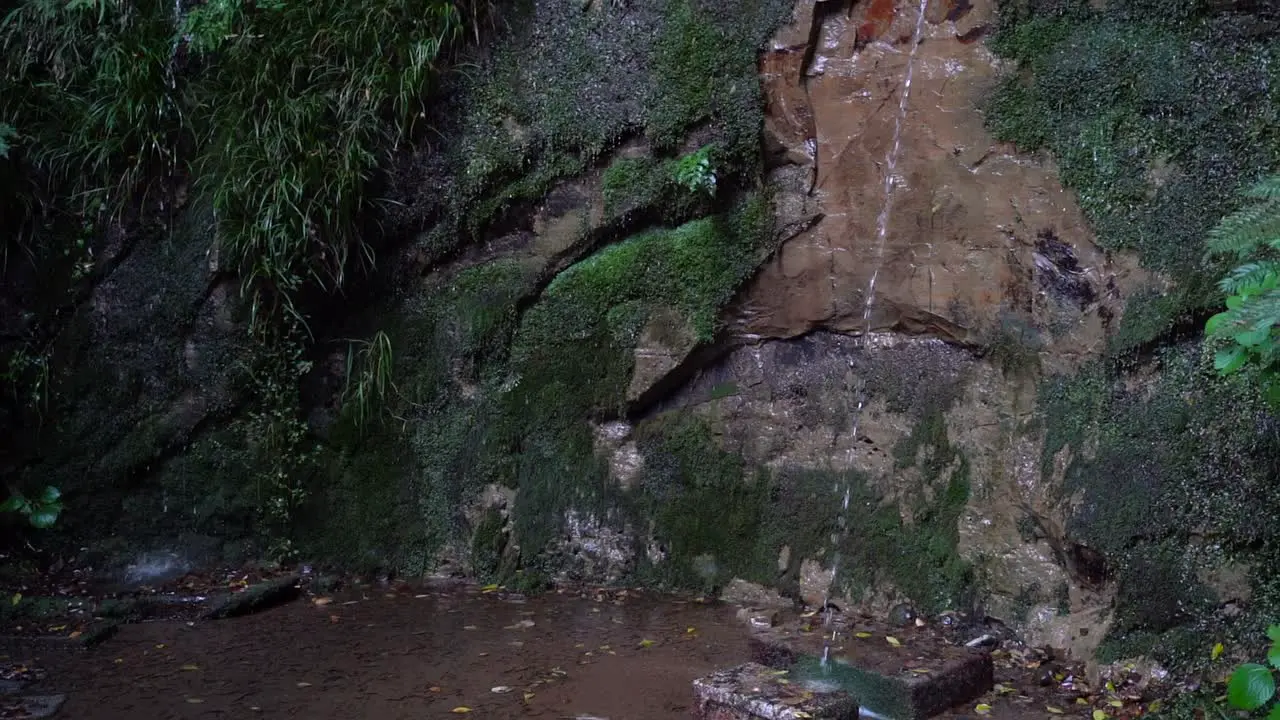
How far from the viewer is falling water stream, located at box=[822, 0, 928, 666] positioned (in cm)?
529

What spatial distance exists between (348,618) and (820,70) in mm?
3612

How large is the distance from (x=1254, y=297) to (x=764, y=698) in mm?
2030

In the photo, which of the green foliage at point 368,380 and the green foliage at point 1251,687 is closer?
the green foliage at point 1251,687

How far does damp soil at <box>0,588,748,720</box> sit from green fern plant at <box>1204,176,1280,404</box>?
231 cm

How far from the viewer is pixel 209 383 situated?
20.1 feet

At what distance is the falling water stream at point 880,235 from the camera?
5293mm

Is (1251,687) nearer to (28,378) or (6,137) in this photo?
(28,378)

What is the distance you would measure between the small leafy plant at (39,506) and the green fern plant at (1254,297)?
18.7ft

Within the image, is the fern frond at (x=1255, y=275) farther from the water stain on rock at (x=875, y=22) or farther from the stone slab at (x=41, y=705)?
the stone slab at (x=41, y=705)

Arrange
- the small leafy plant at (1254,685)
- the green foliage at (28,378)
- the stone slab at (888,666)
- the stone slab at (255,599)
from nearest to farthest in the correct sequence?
the small leafy plant at (1254,685) < the stone slab at (888,666) < the stone slab at (255,599) < the green foliage at (28,378)

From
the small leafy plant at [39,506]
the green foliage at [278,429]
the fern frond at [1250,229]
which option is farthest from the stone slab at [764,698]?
the small leafy plant at [39,506]

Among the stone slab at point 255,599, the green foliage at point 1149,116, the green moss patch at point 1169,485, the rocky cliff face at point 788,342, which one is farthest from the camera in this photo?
the stone slab at point 255,599

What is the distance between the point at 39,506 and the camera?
600cm

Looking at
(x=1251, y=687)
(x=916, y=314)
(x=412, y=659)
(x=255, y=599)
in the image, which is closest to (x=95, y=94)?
(x=255, y=599)
